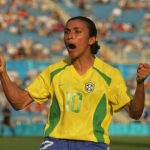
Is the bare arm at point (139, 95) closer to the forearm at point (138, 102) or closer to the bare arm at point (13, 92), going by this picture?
the forearm at point (138, 102)

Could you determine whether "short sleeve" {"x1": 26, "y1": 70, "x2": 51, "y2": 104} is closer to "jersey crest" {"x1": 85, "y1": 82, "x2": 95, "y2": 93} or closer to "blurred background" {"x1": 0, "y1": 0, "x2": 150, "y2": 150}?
"jersey crest" {"x1": 85, "y1": 82, "x2": 95, "y2": 93}

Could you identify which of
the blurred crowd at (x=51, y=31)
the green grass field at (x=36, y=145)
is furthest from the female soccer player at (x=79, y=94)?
the blurred crowd at (x=51, y=31)

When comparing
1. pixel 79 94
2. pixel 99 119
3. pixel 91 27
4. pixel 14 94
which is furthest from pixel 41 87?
pixel 91 27

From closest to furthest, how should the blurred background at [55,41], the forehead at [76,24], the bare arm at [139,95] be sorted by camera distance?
1. the bare arm at [139,95]
2. the forehead at [76,24]
3. the blurred background at [55,41]

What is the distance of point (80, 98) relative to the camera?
5715 millimetres

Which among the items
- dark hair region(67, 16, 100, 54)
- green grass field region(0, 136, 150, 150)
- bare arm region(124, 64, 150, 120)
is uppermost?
dark hair region(67, 16, 100, 54)

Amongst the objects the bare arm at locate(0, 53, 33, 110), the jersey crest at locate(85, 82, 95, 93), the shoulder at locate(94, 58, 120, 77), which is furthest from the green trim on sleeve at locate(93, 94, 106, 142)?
the bare arm at locate(0, 53, 33, 110)

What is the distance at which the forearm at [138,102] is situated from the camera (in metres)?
5.68

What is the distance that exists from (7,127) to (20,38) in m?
5.42

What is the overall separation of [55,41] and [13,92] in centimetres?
2755

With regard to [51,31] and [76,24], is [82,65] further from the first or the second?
[51,31]

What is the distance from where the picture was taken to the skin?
224 inches

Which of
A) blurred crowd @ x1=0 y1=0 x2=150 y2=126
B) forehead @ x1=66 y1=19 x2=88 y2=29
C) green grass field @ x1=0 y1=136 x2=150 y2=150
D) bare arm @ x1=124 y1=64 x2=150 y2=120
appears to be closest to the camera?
bare arm @ x1=124 y1=64 x2=150 y2=120

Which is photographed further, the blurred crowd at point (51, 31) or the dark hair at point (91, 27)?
the blurred crowd at point (51, 31)
